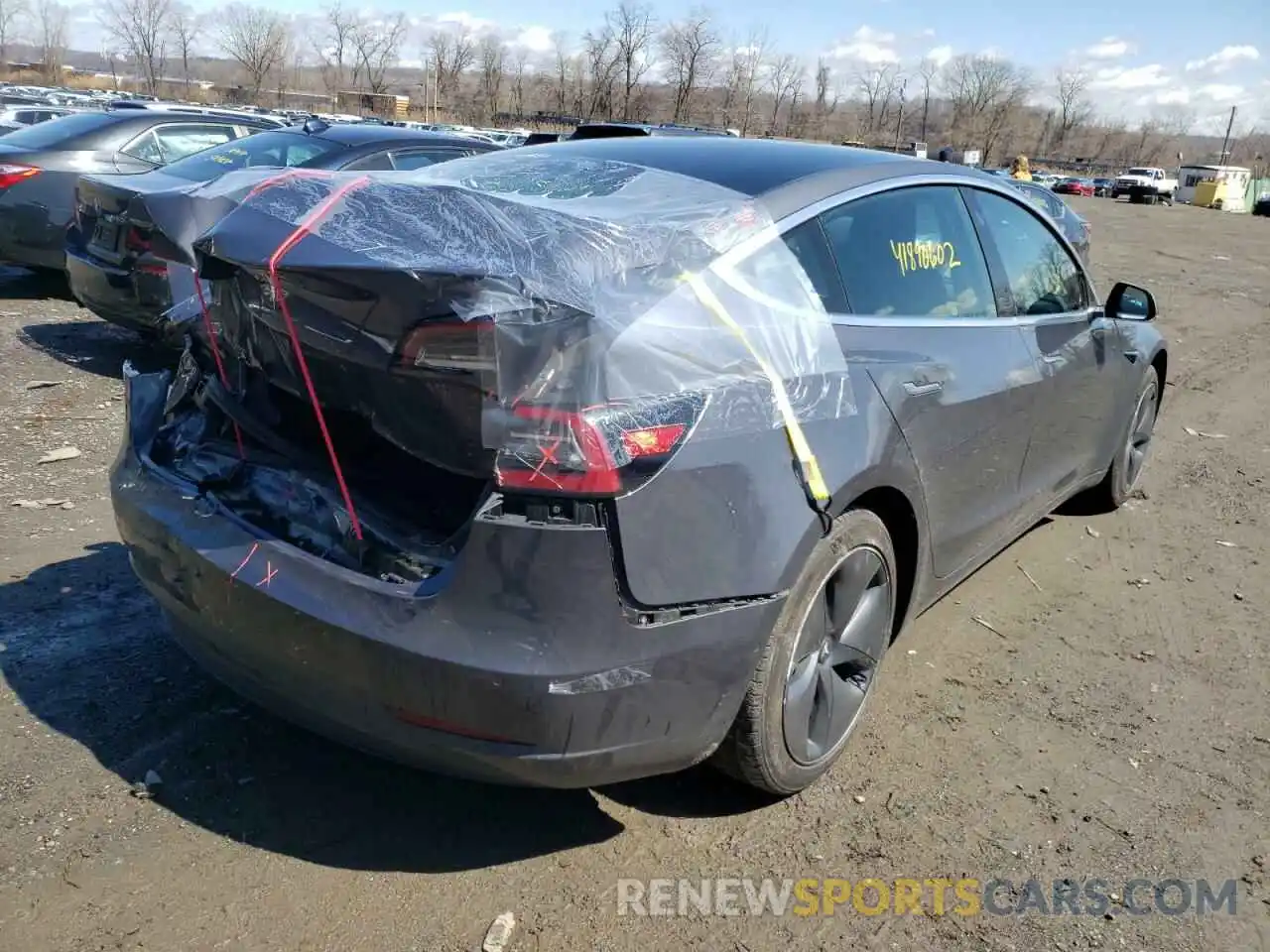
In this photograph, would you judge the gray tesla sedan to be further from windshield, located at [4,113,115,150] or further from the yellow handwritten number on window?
windshield, located at [4,113,115,150]

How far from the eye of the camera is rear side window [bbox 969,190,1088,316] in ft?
12.5

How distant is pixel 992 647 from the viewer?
387cm

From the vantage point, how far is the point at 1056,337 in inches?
157

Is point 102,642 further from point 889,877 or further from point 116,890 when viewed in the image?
point 889,877

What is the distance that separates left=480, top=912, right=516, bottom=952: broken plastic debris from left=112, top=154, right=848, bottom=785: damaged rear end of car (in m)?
0.38

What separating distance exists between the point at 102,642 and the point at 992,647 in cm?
321

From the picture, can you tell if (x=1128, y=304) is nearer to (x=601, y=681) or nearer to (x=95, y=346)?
(x=601, y=681)

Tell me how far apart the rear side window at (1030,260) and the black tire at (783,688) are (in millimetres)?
1515

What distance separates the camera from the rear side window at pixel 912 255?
2.96 metres

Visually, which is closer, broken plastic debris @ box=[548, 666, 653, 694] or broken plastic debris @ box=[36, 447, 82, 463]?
broken plastic debris @ box=[548, 666, 653, 694]

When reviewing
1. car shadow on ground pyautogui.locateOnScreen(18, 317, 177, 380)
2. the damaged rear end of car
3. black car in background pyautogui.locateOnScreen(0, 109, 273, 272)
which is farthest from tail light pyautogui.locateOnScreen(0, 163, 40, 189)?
the damaged rear end of car

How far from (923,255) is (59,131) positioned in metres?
8.48

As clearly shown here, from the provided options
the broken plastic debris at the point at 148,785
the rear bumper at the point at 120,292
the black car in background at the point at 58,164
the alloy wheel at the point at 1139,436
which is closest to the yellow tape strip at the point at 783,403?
the broken plastic debris at the point at 148,785

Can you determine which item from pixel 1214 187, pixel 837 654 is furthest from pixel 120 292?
pixel 1214 187
